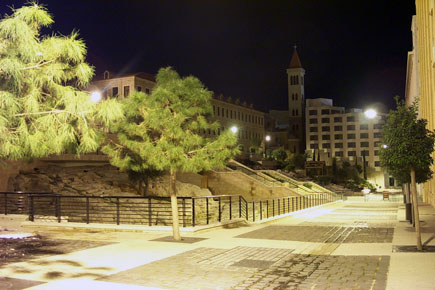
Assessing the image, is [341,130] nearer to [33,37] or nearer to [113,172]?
[113,172]

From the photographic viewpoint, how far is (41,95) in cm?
1007

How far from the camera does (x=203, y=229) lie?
15242 mm

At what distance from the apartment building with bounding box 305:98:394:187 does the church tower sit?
3865 mm

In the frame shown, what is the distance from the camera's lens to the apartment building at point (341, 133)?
11138 cm

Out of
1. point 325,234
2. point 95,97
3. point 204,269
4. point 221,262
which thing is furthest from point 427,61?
point 204,269

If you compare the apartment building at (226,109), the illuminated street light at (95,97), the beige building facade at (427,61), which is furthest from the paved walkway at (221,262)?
the apartment building at (226,109)

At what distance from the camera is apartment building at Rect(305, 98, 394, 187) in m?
111

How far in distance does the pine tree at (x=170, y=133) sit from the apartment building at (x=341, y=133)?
99145mm

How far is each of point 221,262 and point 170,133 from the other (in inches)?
177

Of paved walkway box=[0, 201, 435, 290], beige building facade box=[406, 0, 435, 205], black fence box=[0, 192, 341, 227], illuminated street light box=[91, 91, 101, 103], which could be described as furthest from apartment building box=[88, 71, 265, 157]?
illuminated street light box=[91, 91, 101, 103]

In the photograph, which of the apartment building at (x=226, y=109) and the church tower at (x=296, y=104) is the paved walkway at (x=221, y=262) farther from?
the church tower at (x=296, y=104)

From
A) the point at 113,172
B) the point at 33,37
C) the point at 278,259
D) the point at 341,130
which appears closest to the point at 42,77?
the point at 33,37

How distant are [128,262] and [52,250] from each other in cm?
269

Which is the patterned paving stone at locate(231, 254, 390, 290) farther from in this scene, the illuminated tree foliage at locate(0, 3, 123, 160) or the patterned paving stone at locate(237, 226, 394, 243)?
the illuminated tree foliage at locate(0, 3, 123, 160)
